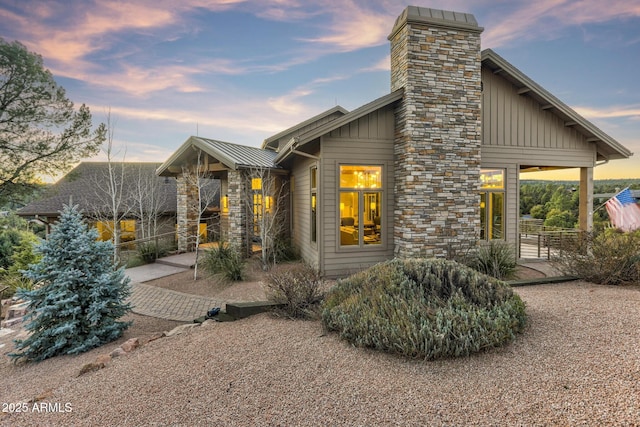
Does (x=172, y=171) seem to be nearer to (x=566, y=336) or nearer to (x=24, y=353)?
(x=24, y=353)

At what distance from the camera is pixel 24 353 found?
4590mm

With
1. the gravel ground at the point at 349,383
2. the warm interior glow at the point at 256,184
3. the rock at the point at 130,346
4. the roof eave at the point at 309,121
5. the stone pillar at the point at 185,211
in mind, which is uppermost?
the roof eave at the point at 309,121

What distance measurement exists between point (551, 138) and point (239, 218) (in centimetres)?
985

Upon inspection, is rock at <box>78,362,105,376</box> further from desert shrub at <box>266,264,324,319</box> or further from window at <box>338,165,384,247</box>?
window at <box>338,165,384,247</box>

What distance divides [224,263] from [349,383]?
6502mm

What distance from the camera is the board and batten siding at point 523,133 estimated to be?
872 centimetres

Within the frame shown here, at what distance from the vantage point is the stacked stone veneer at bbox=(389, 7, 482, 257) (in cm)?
736

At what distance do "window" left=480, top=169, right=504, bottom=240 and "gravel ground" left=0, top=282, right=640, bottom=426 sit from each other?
5055 millimetres

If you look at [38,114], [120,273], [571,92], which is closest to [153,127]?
[38,114]

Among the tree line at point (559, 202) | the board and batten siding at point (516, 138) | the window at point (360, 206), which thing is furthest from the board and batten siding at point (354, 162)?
the tree line at point (559, 202)

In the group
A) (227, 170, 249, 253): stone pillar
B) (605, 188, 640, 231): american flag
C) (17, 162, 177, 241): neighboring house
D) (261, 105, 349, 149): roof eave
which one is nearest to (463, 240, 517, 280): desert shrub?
(227, 170, 249, 253): stone pillar

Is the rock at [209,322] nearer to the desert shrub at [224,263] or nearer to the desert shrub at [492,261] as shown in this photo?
the desert shrub at [224,263]

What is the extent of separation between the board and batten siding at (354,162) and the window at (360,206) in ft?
0.41

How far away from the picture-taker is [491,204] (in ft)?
29.1
